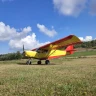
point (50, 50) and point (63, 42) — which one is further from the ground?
point (63, 42)

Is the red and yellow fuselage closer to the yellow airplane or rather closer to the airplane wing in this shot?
the yellow airplane

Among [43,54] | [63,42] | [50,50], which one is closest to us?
[63,42]

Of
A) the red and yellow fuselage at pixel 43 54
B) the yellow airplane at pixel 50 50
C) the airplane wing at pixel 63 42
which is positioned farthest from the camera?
the red and yellow fuselage at pixel 43 54

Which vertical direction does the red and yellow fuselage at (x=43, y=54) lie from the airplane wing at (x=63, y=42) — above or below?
below

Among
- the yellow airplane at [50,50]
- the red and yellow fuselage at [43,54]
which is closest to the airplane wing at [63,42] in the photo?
the yellow airplane at [50,50]

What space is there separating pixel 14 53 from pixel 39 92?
1946 inches

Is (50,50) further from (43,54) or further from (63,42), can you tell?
(63,42)

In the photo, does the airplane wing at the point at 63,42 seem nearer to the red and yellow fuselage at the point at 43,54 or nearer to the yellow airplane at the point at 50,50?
the yellow airplane at the point at 50,50

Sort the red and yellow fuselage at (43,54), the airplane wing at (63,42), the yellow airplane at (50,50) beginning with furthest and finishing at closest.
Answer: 1. the red and yellow fuselage at (43,54)
2. the yellow airplane at (50,50)
3. the airplane wing at (63,42)

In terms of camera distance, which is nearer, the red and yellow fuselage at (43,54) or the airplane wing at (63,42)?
the airplane wing at (63,42)

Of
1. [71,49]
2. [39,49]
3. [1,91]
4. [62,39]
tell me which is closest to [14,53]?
[71,49]

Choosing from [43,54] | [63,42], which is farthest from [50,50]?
[63,42]

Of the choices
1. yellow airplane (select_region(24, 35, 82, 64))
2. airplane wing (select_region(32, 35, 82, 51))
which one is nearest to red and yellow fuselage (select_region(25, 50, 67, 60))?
yellow airplane (select_region(24, 35, 82, 64))

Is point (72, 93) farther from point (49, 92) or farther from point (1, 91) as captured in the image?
point (1, 91)
